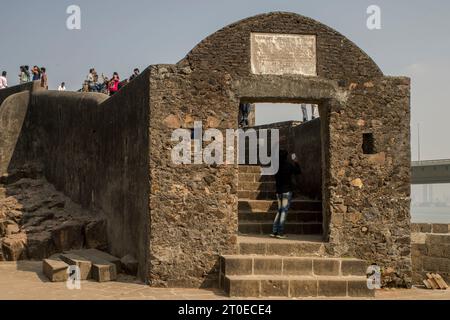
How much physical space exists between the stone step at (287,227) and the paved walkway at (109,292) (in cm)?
185

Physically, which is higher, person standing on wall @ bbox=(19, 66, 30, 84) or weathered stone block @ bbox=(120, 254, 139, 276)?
person standing on wall @ bbox=(19, 66, 30, 84)

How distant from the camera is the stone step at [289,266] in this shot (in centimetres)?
757

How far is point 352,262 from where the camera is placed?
25.4 feet

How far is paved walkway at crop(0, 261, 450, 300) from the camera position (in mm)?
7164

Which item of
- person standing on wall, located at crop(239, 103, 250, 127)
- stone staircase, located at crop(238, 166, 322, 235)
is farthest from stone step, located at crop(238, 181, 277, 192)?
person standing on wall, located at crop(239, 103, 250, 127)

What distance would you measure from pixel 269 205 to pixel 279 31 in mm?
3343

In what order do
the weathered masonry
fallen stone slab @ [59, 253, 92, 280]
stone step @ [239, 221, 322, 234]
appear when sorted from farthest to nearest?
stone step @ [239, 221, 322, 234] → fallen stone slab @ [59, 253, 92, 280] → the weathered masonry

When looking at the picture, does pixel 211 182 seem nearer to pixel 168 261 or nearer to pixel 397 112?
pixel 168 261

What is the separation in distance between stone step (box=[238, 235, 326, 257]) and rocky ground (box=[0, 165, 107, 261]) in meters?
3.61

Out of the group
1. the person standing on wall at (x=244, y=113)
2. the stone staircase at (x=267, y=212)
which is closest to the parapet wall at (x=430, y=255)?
the stone staircase at (x=267, y=212)

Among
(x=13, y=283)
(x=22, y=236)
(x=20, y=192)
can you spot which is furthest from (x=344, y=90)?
Answer: (x=20, y=192)

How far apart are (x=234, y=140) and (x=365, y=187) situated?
7.10 feet

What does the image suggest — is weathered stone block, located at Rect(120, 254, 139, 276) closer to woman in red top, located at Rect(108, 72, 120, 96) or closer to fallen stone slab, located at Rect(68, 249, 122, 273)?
fallen stone slab, located at Rect(68, 249, 122, 273)

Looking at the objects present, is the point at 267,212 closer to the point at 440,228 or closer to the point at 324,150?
the point at 324,150
